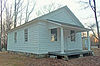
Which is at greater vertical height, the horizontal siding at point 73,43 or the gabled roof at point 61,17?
the gabled roof at point 61,17

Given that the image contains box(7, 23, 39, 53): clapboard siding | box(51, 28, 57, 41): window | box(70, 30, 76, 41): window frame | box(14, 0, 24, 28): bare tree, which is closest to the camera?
box(7, 23, 39, 53): clapboard siding

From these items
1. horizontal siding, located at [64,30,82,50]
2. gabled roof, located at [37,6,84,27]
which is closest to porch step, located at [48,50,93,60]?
horizontal siding, located at [64,30,82,50]

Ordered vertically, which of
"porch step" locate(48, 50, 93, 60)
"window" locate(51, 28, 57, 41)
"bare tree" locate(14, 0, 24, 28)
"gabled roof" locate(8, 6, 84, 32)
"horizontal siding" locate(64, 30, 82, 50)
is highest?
"bare tree" locate(14, 0, 24, 28)

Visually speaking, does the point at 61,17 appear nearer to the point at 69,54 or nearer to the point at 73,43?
the point at 73,43

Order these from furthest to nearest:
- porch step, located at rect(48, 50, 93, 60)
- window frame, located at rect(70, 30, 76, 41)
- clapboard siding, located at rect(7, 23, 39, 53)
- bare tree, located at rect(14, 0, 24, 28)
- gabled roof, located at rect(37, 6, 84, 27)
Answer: bare tree, located at rect(14, 0, 24, 28)
window frame, located at rect(70, 30, 76, 41)
gabled roof, located at rect(37, 6, 84, 27)
clapboard siding, located at rect(7, 23, 39, 53)
porch step, located at rect(48, 50, 93, 60)

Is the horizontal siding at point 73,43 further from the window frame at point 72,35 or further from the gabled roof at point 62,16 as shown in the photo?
the gabled roof at point 62,16

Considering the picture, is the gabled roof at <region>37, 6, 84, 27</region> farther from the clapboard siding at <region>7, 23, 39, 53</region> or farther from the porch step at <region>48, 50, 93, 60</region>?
the porch step at <region>48, 50, 93, 60</region>

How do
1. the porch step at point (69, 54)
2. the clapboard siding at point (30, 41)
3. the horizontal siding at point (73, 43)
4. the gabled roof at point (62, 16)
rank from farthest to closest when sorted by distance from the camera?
the horizontal siding at point (73, 43), the gabled roof at point (62, 16), the clapboard siding at point (30, 41), the porch step at point (69, 54)

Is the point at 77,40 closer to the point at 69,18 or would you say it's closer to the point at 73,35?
the point at 73,35

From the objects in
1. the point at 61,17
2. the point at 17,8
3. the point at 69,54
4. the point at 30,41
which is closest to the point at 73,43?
the point at 61,17

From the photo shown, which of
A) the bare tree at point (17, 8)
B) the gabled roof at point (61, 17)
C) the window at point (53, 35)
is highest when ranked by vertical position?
the bare tree at point (17, 8)

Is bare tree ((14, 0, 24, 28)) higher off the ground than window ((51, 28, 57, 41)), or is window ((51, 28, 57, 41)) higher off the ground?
bare tree ((14, 0, 24, 28))

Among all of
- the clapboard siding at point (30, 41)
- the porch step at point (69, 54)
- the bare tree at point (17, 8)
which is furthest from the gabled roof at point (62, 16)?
the bare tree at point (17, 8)

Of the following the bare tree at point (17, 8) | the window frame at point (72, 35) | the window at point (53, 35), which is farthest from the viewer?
the bare tree at point (17, 8)
